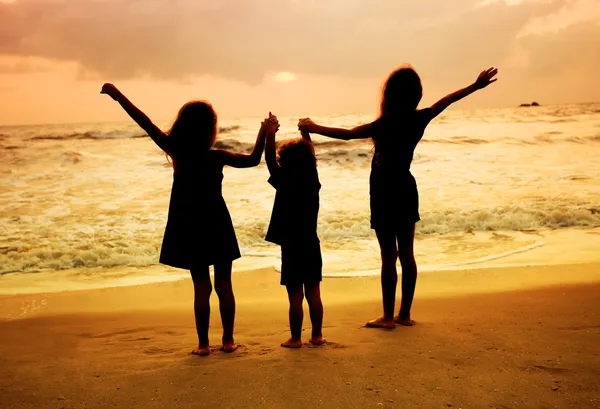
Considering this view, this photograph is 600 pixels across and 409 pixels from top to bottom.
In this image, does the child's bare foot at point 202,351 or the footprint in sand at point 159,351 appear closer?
the child's bare foot at point 202,351

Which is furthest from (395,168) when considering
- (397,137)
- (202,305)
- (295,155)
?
(202,305)

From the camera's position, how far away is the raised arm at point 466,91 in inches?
151

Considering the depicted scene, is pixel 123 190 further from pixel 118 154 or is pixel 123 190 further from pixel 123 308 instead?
pixel 118 154

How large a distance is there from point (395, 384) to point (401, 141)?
1718mm

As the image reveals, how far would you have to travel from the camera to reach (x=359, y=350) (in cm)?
336

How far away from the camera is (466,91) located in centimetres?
386

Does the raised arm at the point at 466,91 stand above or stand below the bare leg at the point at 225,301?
above

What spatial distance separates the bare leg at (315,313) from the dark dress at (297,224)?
0.17 feet

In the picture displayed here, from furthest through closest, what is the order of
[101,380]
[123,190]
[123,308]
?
1. [123,190]
2. [123,308]
3. [101,380]

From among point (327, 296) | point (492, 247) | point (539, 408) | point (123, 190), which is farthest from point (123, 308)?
point (123, 190)

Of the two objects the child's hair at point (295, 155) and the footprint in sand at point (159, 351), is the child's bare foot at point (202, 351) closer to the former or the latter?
the footprint in sand at point (159, 351)

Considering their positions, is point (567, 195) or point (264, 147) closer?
point (264, 147)

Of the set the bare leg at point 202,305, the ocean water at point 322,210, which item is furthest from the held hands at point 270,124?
the ocean water at point 322,210

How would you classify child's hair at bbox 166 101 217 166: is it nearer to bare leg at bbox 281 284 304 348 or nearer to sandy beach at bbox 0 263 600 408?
bare leg at bbox 281 284 304 348
